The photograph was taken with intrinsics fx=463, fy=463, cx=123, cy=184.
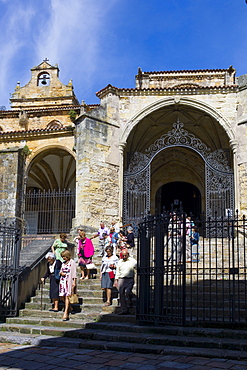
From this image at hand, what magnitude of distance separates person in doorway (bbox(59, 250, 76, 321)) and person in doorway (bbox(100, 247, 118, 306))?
28.9 inches

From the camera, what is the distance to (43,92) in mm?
28688

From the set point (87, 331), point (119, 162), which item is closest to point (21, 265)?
point (87, 331)

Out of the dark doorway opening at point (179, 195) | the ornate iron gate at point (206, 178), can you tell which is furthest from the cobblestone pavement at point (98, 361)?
the dark doorway opening at point (179, 195)

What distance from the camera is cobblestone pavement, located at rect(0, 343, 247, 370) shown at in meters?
5.53

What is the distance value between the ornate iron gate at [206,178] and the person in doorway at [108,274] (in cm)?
653

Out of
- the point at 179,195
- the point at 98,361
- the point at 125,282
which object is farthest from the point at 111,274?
the point at 179,195

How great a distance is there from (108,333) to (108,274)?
215 centimetres

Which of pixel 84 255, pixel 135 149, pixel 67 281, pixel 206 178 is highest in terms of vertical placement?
pixel 135 149

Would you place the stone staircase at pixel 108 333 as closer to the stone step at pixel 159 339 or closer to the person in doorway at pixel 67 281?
the stone step at pixel 159 339

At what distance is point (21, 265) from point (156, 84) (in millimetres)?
14157

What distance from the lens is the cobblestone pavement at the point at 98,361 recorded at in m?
5.53

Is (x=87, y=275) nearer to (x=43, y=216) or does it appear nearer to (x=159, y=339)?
(x=159, y=339)

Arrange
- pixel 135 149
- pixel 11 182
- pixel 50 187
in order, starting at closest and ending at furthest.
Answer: pixel 11 182
pixel 135 149
pixel 50 187

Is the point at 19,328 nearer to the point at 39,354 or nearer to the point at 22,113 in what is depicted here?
the point at 39,354
